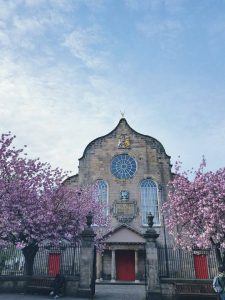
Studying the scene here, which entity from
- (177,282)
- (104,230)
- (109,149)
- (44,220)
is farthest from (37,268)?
(109,149)

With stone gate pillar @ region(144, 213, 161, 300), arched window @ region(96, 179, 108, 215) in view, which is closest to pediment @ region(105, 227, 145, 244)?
arched window @ region(96, 179, 108, 215)

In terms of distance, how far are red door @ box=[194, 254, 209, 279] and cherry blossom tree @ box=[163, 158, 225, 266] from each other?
605 cm

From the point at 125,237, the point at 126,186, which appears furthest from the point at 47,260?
the point at 126,186

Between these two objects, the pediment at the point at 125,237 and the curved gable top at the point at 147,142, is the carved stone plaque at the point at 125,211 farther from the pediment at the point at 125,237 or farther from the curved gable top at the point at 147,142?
the curved gable top at the point at 147,142

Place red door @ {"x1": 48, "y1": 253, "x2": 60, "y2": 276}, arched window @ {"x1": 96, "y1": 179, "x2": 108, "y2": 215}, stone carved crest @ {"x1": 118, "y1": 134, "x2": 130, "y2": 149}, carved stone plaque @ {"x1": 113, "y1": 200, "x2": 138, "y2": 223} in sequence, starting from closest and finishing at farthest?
red door @ {"x1": 48, "y1": 253, "x2": 60, "y2": 276}
carved stone plaque @ {"x1": 113, "y1": 200, "x2": 138, "y2": 223}
arched window @ {"x1": 96, "y1": 179, "x2": 108, "y2": 215}
stone carved crest @ {"x1": 118, "y1": 134, "x2": 130, "y2": 149}

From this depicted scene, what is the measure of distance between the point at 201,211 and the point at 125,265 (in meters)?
11.8

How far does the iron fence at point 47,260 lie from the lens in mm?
17891

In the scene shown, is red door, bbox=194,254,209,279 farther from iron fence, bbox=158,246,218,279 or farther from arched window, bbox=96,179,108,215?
arched window, bbox=96,179,108,215

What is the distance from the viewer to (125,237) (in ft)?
86.3

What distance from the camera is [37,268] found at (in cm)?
1977

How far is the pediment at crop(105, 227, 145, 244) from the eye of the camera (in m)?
25.9

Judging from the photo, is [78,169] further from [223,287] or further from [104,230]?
[223,287]

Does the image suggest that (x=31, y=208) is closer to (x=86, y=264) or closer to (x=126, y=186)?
(x=86, y=264)

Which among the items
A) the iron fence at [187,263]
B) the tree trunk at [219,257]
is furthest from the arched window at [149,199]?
the tree trunk at [219,257]
